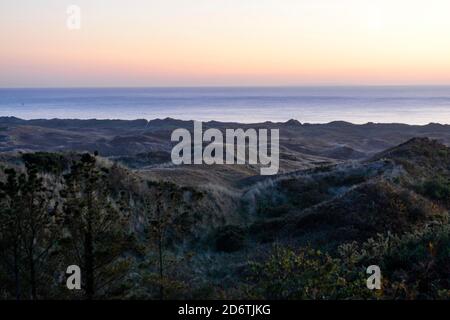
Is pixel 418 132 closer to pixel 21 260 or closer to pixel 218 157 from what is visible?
pixel 218 157

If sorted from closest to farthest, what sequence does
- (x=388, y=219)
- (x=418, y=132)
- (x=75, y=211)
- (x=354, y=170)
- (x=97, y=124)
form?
(x=75, y=211) < (x=388, y=219) < (x=354, y=170) < (x=418, y=132) < (x=97, y=124)

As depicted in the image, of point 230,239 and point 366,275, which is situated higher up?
point 366,275

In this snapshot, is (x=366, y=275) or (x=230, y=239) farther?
(x=230, y=239)

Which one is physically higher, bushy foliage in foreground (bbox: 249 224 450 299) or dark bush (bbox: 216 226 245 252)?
bushy foliage in foreground (bbox: 249 224 450 299)

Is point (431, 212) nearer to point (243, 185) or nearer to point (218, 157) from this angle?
point (243, 185)

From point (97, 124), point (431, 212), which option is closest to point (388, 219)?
point (431, 212)

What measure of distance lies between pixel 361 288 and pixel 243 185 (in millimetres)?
24765

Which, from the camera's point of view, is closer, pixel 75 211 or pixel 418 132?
pixel 75 211

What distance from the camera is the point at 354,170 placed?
30.4m

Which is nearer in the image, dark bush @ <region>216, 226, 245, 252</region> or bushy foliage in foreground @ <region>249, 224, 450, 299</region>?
bushy foliage in foreground @ <region>249, 224, 450, 299</region>

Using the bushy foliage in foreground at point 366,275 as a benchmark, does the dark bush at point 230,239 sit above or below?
below

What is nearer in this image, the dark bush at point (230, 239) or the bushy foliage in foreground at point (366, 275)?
the bushy foliage in foreground at point (366, 275)
